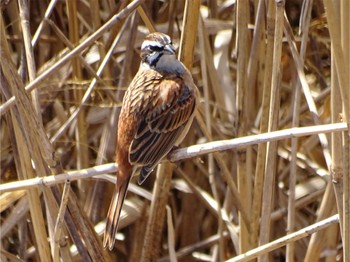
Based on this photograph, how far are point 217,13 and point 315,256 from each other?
136 cm

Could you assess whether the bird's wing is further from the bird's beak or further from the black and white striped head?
the bird's beak

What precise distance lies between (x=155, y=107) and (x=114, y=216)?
1.87 feet

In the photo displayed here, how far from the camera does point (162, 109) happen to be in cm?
298

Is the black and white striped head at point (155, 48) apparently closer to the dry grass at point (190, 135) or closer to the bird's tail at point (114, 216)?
the dry grass at point (190, 135)

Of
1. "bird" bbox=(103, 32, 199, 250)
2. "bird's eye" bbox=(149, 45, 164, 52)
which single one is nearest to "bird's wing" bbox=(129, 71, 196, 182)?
"bird" bbox=(103, 32, 199, 250)

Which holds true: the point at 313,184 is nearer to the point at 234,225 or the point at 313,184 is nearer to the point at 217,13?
the point at 234,225

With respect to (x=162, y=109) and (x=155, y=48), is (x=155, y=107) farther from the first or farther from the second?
(x=155, y=48)

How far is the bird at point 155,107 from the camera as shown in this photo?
2.77 meters

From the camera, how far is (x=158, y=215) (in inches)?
119

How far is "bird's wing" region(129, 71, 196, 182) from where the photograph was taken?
2871mm

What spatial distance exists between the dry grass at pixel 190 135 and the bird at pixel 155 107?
3.0 inches

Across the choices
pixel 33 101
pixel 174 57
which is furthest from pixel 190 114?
pixel 33 101

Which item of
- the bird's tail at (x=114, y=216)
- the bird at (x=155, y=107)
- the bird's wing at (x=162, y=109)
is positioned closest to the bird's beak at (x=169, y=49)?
the bird at (x=155, y=107)

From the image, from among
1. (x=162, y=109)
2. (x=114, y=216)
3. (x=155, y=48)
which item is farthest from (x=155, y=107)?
(x=114, y=216)
